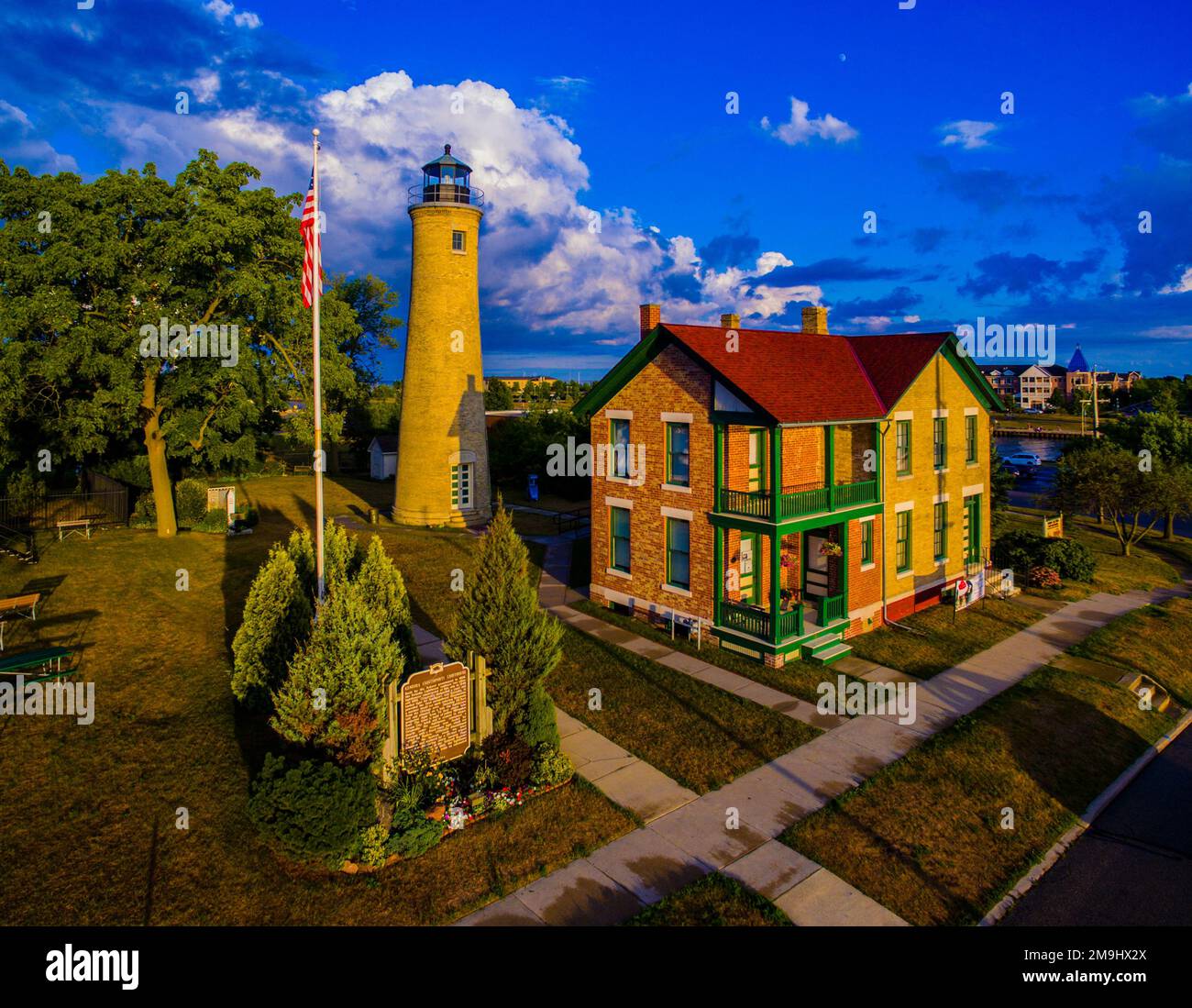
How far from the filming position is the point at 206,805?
11.5 m

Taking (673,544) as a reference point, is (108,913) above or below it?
below

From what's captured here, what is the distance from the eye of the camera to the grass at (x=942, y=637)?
19016 millimetres

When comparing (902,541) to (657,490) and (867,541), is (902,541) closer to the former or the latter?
(867,541)

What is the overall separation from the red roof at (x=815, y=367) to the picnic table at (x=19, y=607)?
1760cm

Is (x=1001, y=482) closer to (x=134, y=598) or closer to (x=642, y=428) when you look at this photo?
(x=642, y=428)

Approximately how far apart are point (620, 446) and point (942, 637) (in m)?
10.9

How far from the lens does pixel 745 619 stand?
19.1m

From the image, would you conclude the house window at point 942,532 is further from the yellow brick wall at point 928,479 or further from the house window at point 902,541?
the house window at point 902,541

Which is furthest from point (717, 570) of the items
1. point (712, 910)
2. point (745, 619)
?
point (712, 910)

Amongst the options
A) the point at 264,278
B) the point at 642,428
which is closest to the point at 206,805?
the point at 642,428

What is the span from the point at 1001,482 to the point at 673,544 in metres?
21.0
